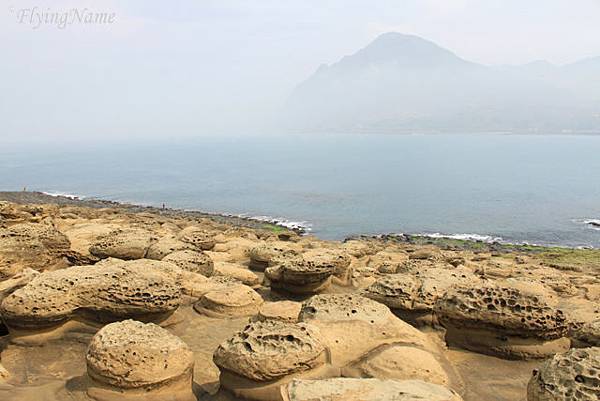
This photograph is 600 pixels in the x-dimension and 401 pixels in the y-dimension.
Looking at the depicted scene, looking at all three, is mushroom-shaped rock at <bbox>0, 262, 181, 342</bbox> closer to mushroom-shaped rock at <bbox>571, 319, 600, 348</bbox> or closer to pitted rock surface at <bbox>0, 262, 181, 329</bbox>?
pitted rock surface at <bbox>0, 262, 181, 329</bbox>

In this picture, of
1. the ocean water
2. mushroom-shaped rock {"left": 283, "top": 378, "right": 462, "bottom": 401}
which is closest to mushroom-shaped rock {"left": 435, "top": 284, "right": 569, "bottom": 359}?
mushroom-shaped rock {"left": 283, "top": 378, "right": 462, "bottom": 401}

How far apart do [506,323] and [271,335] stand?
328 centimetres

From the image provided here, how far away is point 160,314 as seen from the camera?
24.5ft

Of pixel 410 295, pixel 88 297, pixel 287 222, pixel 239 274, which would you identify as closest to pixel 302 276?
pixel 239 274

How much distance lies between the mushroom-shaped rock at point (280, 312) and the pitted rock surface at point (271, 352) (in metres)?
1.81

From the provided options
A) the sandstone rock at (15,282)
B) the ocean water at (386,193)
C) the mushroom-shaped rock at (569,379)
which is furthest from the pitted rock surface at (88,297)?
the ocean water at (386,193)

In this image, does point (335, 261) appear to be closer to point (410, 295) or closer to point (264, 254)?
point (410, 295)

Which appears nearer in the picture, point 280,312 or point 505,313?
point 505,313

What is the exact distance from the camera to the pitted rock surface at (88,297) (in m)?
6.80

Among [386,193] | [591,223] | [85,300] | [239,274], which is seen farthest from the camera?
[386,193]

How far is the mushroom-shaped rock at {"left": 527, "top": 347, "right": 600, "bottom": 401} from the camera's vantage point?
13.6 ft

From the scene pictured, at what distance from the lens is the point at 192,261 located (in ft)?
33.4

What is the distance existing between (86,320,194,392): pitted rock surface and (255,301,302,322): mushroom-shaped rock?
2.03 metres

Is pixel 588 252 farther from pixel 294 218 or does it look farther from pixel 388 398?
pixel 388 398
